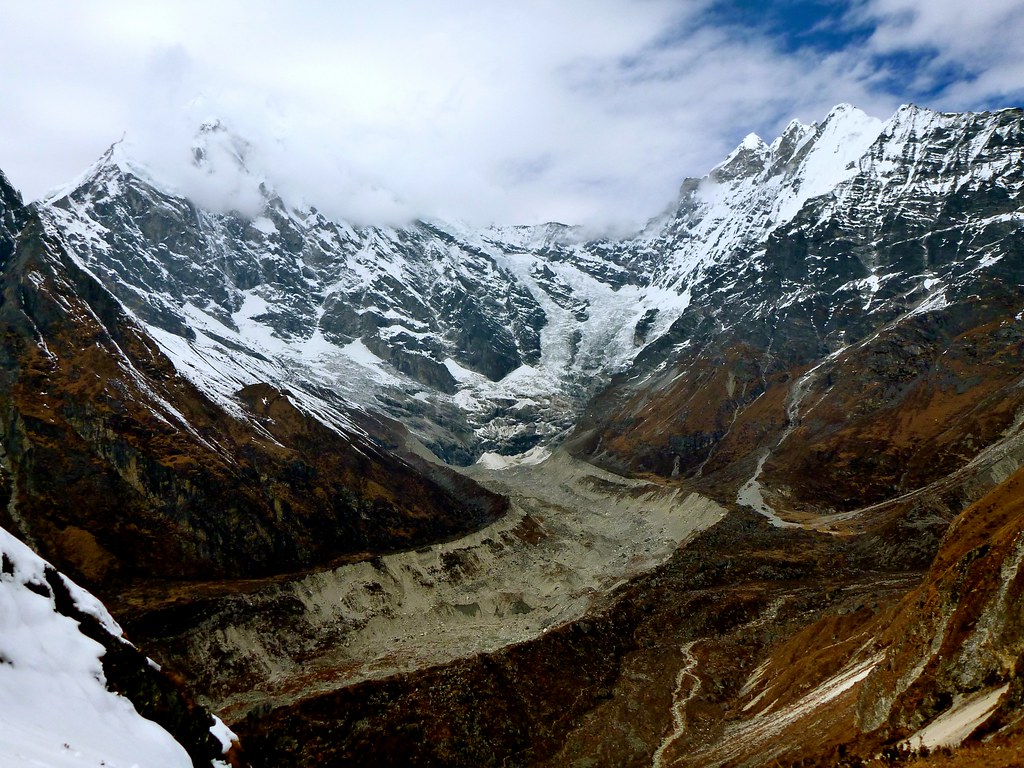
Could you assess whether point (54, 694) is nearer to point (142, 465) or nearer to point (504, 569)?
point (142, 465)

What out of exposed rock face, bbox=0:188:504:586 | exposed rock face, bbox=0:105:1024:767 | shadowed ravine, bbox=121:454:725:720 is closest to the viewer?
exposed rock face, bbox=0:105:1024:767

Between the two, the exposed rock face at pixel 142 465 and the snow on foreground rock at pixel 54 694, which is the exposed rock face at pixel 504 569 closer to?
the exposed rock face at pixel 142 465

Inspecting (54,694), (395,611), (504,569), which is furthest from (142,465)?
(54,694)

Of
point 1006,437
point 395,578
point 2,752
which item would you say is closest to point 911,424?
point 1006,437

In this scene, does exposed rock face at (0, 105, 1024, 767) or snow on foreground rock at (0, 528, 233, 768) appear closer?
snow on foreground rock at (0, 528, 233, 768)

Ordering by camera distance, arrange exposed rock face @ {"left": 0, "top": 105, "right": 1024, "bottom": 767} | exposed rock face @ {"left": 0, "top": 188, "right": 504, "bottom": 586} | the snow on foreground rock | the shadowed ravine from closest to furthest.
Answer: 1. the snow on foreground rock
2. exposed rock face @ {"left": 0, "top": 105, "right": 1024, "bottom": 767}
3. the shadowed ravine
4. exposed rock face @ {"left": 0, "top": 188, "right": 504, "bottom": 586}

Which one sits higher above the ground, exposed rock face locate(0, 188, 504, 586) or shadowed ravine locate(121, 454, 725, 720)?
exposed rock face locate(0, 188, 504, 586)

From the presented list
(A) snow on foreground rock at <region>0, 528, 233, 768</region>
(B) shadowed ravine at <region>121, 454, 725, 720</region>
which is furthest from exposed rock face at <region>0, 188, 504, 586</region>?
Result: (A) snow on foreground rock at <region>0, 528, 233, 768</region>

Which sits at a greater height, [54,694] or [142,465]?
[142,465]

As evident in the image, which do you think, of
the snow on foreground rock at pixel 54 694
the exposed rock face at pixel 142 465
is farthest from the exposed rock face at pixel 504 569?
the snow on foreground rock at pixel 54 694

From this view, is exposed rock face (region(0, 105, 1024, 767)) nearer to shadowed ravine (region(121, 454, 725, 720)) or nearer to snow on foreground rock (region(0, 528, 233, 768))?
shadowed ravine (region(121, 454, 725, 720))
